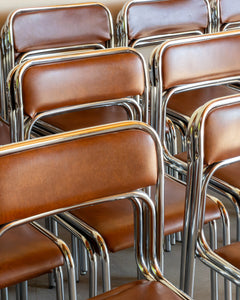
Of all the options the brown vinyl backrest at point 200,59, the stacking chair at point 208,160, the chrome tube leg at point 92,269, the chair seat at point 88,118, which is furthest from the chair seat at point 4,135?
the stacking chair at point 208,160

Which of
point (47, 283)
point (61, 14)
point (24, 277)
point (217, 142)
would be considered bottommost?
point (47, 283)

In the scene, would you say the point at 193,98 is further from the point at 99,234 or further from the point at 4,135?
the point at 99,234

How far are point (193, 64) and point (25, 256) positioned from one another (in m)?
1.03

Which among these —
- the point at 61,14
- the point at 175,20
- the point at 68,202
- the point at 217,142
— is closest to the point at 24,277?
the point at 68,202

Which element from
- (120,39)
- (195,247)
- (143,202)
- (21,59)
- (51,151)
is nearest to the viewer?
(51,151)

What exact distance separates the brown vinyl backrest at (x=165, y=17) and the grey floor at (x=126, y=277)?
1069mm

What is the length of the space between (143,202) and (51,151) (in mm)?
292

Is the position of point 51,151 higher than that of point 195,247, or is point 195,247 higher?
→ point 51,151

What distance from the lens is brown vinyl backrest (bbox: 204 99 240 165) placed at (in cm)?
151

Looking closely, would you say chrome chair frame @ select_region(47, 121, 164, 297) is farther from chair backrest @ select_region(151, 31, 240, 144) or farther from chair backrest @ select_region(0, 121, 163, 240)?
chair backrest @ select_region(151, 31, 240, 144)

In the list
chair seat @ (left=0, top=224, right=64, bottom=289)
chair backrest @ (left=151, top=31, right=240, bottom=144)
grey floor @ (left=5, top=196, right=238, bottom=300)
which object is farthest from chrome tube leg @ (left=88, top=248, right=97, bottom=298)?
chair backrest @ (left=151, top=31, right=240, bottom=144)

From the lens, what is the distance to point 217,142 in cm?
153

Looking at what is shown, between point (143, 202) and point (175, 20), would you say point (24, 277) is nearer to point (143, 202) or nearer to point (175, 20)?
point (143, 202)

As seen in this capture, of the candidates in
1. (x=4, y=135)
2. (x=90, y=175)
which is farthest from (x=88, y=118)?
(x=90, y=175)
